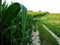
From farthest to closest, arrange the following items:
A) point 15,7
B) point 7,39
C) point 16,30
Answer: point 16,30, point 7,39, point 15,7

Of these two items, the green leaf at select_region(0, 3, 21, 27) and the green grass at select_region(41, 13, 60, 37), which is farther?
the green grass at select_region(41, 13, 60, 37)

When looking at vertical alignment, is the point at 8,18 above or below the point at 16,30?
above

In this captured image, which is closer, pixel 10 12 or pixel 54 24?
pixel 10 12

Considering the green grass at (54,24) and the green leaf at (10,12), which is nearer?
the green leaf at (10,12)

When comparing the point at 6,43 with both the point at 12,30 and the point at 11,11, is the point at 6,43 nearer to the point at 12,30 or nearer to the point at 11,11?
the point at 12,30

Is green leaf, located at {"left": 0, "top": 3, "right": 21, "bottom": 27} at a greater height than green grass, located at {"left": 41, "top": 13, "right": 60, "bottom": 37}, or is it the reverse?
green leaf, located at {"left": 0, "top": 3, "right": 21, "bottom": 27}

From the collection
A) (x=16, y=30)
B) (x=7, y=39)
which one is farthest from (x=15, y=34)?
(x=7, y=39)

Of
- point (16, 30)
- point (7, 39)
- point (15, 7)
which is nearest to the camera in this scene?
point (15, 7)

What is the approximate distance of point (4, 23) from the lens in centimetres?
150

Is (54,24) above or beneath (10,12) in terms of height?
beneath

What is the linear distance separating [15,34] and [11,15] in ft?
0.88

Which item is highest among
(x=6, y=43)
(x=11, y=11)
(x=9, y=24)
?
(x=11, y=11)

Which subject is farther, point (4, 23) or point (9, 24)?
point (9, 24)

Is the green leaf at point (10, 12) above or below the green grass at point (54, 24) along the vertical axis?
above
